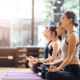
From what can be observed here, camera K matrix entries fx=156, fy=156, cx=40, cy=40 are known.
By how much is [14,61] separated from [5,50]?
480 millimetres

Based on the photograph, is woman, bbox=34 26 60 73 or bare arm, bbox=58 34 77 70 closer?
bare arm, bbox=58 34 77 70

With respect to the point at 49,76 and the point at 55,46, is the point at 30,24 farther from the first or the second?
the point at 49,76

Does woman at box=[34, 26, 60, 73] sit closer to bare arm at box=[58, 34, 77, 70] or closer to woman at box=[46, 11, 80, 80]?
woman at box=[46, 11, 80, 80]

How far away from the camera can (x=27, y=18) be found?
5.72 m

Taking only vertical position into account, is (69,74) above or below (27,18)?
→ below

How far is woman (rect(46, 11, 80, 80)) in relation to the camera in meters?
1.49

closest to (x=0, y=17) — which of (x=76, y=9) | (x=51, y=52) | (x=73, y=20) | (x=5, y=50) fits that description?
(x=5, y=50)

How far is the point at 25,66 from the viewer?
508 centimetres

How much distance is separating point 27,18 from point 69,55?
14.4ft

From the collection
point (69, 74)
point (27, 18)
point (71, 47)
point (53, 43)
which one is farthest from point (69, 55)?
point (27, 18)

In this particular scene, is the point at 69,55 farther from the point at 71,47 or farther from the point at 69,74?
the point at 69,74

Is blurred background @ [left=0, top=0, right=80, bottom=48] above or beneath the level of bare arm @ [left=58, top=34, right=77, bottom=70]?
above

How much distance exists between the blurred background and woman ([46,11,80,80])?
13.4ft

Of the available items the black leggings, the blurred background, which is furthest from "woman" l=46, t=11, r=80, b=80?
the blurred background
